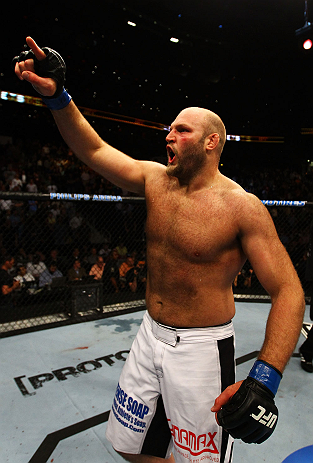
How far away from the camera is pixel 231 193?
123 cm

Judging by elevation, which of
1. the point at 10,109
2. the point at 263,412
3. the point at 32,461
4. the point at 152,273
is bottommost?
the point at 32,461

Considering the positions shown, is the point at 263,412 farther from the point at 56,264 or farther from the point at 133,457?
the point at 56,264

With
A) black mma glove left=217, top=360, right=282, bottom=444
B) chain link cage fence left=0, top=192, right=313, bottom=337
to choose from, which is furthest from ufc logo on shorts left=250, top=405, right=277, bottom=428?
chain link cage fence left=0, top=192, right=313, bottom=337

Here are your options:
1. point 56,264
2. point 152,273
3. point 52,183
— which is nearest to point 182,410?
point 152,273

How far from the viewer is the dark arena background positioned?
2.15 m

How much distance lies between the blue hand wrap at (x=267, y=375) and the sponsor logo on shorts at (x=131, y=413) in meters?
0.53

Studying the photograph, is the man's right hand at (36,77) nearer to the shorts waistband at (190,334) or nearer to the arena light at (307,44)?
the shorts waistband at (190,334)

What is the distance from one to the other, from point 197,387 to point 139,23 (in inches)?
419

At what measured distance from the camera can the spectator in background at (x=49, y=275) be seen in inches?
185

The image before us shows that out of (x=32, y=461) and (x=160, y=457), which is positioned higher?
(x=160, y=457)

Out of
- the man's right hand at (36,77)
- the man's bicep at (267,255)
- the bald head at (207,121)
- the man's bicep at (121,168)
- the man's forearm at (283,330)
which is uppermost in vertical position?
the man's right hand at (36,77)

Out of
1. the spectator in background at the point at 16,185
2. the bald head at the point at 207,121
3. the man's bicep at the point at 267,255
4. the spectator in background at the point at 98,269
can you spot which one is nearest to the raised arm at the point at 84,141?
the bald head at the point at 207,121

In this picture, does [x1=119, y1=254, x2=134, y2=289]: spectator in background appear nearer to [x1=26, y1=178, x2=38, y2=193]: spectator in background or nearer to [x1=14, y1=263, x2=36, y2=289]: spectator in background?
[x1=14, y1=263, x2=36, y2=289]: spectator in background

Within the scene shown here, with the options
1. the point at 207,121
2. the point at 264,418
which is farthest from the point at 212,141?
the point at 264,418
